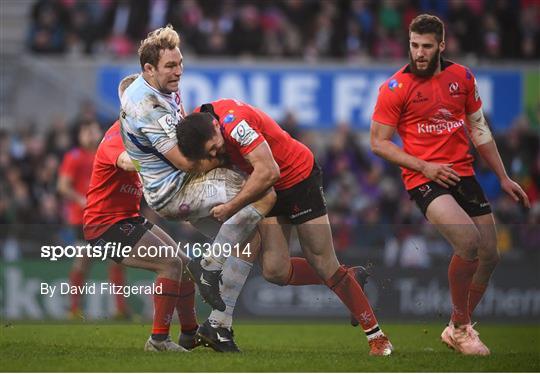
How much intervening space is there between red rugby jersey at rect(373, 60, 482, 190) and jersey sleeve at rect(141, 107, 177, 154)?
1.73 m

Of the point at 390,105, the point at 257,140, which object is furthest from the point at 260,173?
the point at 390,105

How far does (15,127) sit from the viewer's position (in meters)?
19.5

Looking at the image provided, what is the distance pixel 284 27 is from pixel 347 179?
12.4 ft

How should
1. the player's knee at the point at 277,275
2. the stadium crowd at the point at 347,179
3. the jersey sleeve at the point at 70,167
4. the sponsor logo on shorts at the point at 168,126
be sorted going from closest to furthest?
the sponsor logo on shorts at the point at 168,126, the player's knee at the point at 277,275, the jersey sleeve at the point at 70,167, the stadium crowd at the point at 347,179

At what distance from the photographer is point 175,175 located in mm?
8812

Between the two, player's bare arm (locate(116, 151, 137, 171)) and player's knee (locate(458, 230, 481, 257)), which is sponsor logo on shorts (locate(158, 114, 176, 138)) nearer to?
player's bare arm (locate(116, 151, 137, 171))

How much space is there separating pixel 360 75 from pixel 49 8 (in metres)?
5.36

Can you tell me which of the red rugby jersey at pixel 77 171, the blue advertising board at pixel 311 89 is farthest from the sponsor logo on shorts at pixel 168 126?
the blue advertising board at pixel 311 89

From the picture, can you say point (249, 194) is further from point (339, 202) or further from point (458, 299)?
point (339, 202)

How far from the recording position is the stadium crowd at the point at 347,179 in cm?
1625

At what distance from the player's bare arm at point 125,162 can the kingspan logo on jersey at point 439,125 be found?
227cm

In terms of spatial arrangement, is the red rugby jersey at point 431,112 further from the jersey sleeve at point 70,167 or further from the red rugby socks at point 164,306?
the jersey sleeve at point 70,167

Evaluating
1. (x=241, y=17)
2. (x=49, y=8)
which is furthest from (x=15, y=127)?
(x=241, y=17)

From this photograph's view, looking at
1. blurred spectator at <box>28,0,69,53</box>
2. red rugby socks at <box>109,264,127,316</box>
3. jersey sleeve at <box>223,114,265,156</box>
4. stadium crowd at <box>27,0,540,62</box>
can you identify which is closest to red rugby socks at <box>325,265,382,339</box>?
jersey sleeve at <box>223,114,265,156</box>
